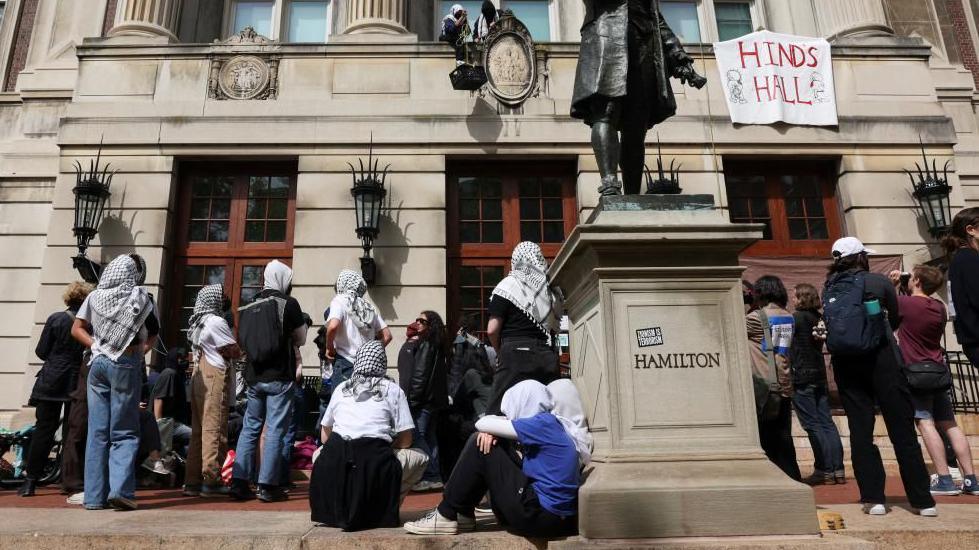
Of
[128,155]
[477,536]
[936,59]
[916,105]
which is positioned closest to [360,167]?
[128,155]

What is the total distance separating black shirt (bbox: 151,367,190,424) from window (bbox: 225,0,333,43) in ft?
29.4

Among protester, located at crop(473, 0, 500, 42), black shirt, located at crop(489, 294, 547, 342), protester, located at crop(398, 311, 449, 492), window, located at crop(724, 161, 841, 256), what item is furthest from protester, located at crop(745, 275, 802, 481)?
protester, located at crop(473, 0, 500, 42)

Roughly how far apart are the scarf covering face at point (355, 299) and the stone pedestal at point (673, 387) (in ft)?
9.84

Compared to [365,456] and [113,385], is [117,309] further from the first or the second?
[365,456]

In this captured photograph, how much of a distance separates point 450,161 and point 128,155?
19.1 feet

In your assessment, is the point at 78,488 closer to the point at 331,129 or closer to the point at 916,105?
the point at 331,129

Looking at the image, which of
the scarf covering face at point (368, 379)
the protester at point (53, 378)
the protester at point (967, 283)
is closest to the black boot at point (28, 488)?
the protester at point (53, 378)

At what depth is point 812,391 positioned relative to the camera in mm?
7125

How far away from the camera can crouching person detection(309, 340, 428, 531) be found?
169 inches

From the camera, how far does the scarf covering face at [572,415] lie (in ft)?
13.6

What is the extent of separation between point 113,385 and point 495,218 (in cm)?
795

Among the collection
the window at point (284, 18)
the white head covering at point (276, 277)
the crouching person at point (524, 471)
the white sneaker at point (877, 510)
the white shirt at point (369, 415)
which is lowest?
the white sneaker at point (877, 510)

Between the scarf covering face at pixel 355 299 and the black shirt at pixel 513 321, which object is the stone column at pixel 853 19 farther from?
the black shirt at pixel 513 321

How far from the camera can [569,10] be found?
14422 mm
